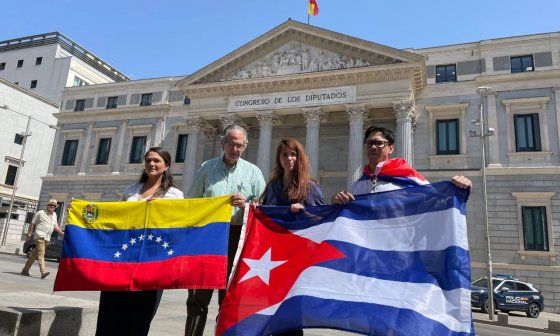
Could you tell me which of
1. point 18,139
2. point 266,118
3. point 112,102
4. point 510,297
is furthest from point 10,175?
point 510,297

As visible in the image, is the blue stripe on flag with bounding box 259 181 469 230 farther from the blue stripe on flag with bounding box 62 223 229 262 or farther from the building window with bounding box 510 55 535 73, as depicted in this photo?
the building window with bounding box 510 55 535 73

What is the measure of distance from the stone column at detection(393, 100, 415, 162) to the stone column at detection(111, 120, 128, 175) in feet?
76.3

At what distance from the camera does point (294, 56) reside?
29.5 m

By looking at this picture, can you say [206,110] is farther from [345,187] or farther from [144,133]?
[345,187]

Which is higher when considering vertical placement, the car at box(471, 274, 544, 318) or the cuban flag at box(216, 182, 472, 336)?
the cuban flag at box(216, 182, 472, 336)

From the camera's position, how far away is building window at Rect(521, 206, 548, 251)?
23141 mm

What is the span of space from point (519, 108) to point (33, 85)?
181ft

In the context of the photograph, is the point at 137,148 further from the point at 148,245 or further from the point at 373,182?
the point at 373,182

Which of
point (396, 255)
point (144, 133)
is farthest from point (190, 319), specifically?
point (144, 133)

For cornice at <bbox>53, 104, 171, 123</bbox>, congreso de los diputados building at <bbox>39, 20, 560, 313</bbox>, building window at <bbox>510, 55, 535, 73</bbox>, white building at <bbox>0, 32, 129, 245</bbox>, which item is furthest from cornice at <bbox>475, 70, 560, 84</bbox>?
white building at <bbox>0, 32, 129, 245</bbox>

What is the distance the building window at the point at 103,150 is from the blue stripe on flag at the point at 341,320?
36.4 meters

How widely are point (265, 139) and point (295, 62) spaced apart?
575 cm

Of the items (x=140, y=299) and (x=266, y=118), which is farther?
(x=266, y=118)

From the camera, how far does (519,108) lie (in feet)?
83.9
